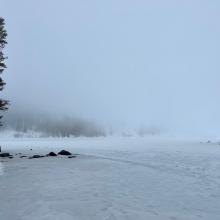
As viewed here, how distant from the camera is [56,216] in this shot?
745 inches

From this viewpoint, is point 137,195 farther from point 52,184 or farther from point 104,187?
point 52,184

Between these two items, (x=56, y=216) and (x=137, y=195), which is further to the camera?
(x=137, y=195)

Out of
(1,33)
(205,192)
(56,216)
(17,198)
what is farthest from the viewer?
(1,33)

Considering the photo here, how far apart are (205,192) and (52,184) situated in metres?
11.8

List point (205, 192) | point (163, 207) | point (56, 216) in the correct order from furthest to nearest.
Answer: point (205, 192)
point (163, 207)
point (56, 216)

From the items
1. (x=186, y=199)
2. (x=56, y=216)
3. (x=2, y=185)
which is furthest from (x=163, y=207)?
(x=2, y=185)

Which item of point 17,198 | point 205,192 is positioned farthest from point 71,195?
point 205,192

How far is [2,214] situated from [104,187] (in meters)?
11.3

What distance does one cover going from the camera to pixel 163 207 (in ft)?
71.2

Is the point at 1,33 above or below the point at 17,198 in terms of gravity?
above

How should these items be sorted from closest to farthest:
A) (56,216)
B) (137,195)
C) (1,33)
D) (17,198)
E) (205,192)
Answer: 1. (56,216)
2. (17,198)
3. (137,195)
4. (205,192)
5. (1,33)

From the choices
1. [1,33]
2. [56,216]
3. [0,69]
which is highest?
[1,33]

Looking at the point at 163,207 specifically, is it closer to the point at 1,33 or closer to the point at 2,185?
the point at 2,185

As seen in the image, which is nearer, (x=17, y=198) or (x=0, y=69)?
(x=17, y=198)
